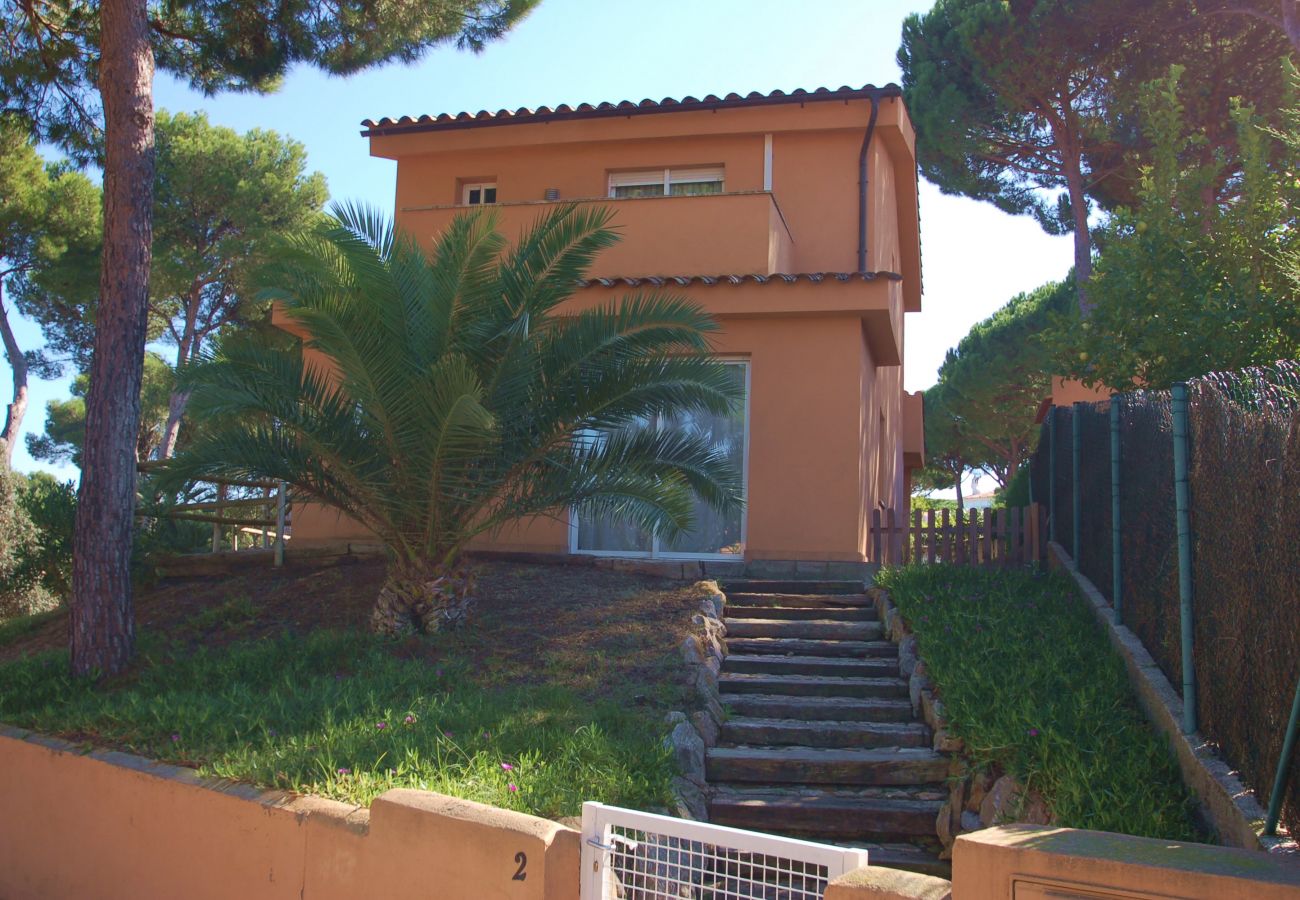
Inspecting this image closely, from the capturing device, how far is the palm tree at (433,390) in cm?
863

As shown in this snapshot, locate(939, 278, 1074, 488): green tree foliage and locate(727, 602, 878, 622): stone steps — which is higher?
locate(939, 278, 1074, 488): green tree foliage

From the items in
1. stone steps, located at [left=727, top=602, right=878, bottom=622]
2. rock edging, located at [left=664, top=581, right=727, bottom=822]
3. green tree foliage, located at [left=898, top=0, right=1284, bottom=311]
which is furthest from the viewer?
green tree foliage, located at [left=898, top=0, right=1284, bottom=311]

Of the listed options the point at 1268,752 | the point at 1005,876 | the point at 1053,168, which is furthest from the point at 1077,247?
the point at 1005,876

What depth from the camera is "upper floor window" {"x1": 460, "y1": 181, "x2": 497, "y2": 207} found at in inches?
614

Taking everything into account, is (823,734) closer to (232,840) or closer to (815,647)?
(815,647)

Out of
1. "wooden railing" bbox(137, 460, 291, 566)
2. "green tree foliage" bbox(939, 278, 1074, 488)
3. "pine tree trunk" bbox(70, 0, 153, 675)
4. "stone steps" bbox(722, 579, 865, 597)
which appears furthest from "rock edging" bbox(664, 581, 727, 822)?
"green tree foliage" bbox(939, 278, 1074, 488)

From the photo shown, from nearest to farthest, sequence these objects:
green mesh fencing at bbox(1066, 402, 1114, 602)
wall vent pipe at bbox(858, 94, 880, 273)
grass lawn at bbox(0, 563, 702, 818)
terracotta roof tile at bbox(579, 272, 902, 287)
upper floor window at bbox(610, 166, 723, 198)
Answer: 1. grass lawn at bbox(0, 563, 702, 818)
2. green mesh fencing at bbox(1066, 402, 1114, 602)
3. terracotta roof tile at bbox(579, 272, 902, 287)
4. wall vent pipe at bbox(858, 94, 880, 273)
5. upper floor window at bbox(610, 166, 723, 198)

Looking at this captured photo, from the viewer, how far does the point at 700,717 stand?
7.45 meters

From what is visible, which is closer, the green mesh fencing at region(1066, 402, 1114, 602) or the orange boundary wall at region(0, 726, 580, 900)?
the orange boundary wall at region(0, 726, 580, 900)

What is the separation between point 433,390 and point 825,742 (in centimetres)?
378

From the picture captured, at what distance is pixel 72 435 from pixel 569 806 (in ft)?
120

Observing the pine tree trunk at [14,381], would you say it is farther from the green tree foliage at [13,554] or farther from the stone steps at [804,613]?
the stone steps at [804,613]

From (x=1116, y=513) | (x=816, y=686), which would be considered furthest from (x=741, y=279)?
(x=1116, y=513)

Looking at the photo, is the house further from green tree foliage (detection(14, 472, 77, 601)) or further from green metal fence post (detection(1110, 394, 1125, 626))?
green metal fence post (detection(1110, 394, 1125, 626))
